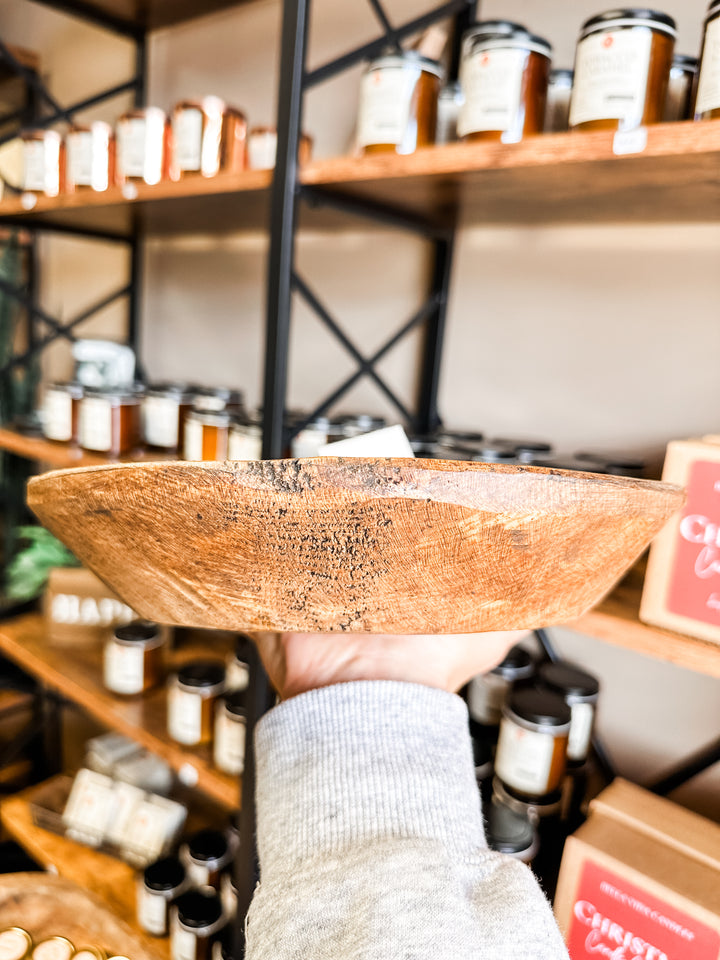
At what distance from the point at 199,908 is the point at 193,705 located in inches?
13.5

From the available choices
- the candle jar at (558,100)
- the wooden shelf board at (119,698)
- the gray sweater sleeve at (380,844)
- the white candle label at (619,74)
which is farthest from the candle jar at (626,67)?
the wooden shelf board at (119,698)

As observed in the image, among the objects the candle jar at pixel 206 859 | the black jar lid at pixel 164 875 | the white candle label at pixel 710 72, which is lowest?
the black jar lid at pixel 164 875

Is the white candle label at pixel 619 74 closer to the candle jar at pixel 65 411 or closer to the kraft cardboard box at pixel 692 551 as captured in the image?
the kraft cardboard box at pixel 692 551

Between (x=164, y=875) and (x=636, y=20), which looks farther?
(x=164, y=875)

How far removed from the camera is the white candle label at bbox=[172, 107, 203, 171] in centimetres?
108

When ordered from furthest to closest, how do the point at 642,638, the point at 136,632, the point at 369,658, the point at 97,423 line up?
1. the point at 136,632
2. the point at 97,423
3. the point at 642,638
4. the point at 369,658

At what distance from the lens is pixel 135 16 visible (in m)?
1.57

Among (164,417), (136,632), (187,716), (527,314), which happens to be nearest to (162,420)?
(164,417)

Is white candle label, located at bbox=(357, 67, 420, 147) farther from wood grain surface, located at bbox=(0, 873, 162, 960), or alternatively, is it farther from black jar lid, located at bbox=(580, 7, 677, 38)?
wood grain surface, located at bbox=(0, 873, 162, 960)

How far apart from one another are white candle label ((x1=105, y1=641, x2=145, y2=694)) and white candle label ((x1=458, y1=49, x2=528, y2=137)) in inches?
42.2

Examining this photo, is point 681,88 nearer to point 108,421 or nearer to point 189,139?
point 189,139

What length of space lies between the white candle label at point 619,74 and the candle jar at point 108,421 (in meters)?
0.90

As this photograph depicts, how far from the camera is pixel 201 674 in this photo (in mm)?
1177

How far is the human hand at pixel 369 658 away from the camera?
542 millimetres
